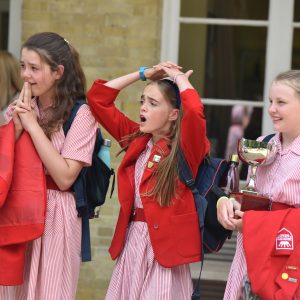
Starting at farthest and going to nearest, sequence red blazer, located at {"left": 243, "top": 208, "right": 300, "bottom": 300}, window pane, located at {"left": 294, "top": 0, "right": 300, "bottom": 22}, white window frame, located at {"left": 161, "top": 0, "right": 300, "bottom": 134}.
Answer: window pane, located at {"left": 294, "top": 0, "right": 300, "bottom": 22} → white window frame, located at {"left": 161, "top": 0, "right": 300, "bottom": 134} → red blazer, located at {"left": 243, "top": 208, "right": 300, "bottom": 300}

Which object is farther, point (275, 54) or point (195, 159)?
point (275, 54)

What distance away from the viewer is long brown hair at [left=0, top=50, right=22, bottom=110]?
21.7 feet

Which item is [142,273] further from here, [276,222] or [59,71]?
[59,71]

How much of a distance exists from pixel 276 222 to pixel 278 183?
0.70 feet

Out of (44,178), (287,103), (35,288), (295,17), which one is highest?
(295,17)

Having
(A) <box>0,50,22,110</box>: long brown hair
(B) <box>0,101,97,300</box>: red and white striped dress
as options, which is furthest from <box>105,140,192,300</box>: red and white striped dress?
(A) <box>0,50,22,110</box>: long brown hair

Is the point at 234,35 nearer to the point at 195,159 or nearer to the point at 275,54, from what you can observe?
the point at 275,54

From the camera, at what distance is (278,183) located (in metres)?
4.61

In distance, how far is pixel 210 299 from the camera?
695cm

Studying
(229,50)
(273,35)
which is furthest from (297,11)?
(229,50)

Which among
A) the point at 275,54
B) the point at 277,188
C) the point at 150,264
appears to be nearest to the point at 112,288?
the point at 150,264

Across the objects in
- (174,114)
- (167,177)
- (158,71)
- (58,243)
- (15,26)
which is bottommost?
(58,243)

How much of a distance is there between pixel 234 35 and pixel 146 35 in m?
0.86

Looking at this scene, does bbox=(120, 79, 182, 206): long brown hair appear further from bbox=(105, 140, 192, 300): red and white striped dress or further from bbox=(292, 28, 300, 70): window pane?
bbox=(292, 28, 300, 70): window pane
